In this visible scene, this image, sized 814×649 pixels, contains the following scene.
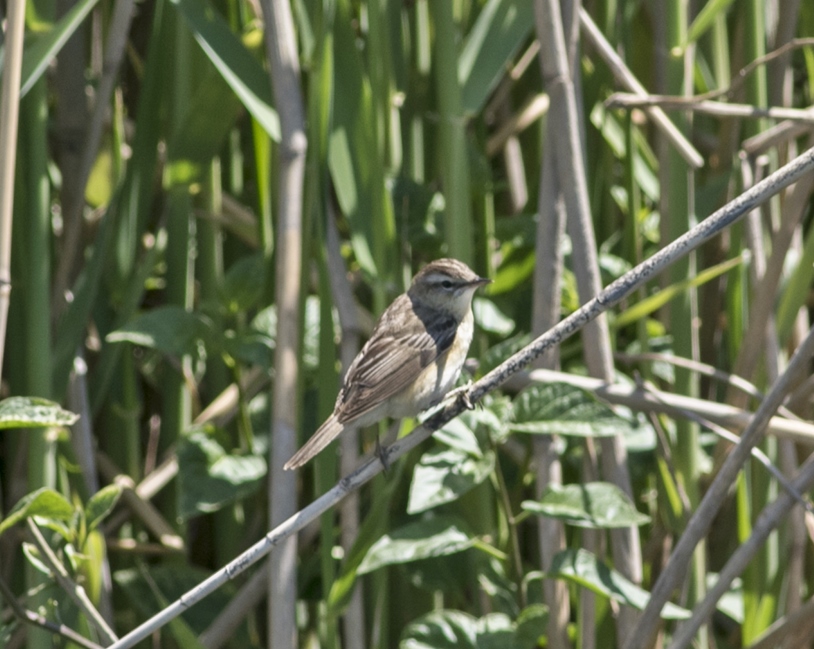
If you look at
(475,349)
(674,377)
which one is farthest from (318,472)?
(674,377)

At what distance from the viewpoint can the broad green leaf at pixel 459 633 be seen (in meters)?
2.24

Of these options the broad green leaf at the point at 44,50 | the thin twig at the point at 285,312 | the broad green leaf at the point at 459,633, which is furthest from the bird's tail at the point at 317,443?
the broad green leaf at the point at 44,50

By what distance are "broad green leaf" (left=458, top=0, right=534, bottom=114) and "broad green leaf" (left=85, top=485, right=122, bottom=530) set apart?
43.9 inches

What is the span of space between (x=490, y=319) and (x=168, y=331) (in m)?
0.79

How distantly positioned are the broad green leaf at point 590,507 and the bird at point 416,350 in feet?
1.22

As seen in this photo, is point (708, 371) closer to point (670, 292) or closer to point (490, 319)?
point (670, 292)

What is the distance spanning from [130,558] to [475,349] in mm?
1056

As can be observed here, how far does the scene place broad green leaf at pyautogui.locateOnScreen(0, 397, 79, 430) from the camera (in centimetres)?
192

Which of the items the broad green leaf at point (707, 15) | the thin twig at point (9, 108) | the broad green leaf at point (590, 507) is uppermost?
the broad green leaf at point (707, 15)

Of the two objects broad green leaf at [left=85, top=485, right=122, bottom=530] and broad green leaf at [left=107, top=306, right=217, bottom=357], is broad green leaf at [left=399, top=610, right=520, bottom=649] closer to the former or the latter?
broad green leaf at [left=85, top=485, right=122, bottom=530]

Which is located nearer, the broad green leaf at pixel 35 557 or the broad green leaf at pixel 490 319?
the broad green leaf at pixel 35 557

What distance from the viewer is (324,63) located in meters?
2.27

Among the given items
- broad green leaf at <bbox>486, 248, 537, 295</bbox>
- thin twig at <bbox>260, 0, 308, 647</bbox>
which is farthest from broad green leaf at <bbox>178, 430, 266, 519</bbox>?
broad green leaf at <bbox>486, 248, 537, 295</bbox>

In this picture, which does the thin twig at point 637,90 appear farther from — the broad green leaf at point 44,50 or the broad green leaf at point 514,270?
the broad green leaf at point 44,50
